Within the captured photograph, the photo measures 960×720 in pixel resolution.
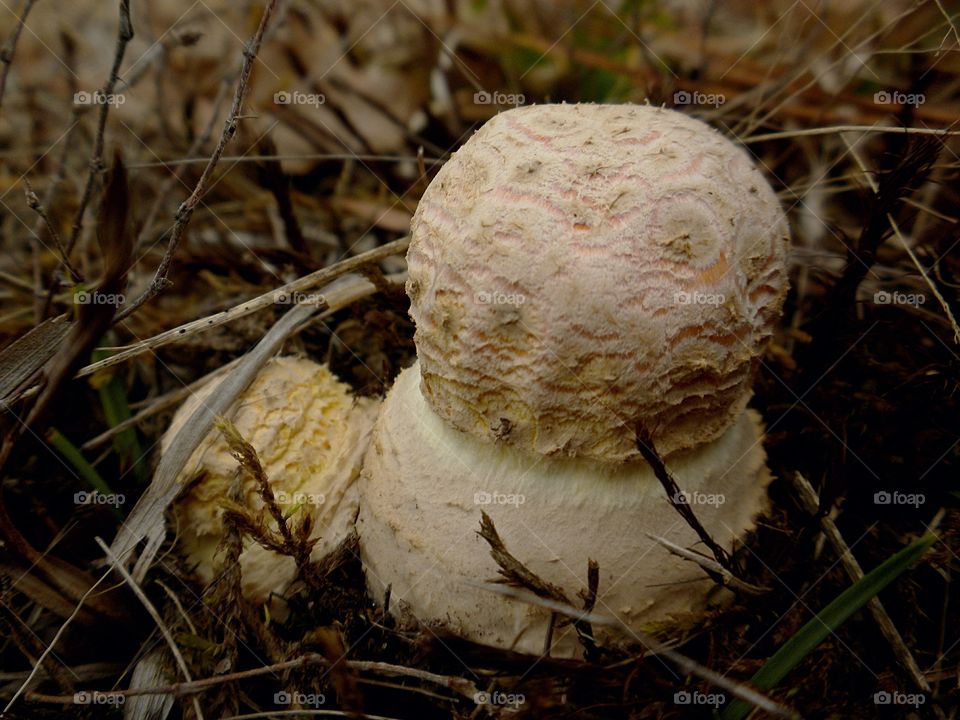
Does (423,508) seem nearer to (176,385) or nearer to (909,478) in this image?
(176,385)

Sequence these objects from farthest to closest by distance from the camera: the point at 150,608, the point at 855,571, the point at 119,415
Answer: the point at 119,415
the point at 855,571
the point at 150,608

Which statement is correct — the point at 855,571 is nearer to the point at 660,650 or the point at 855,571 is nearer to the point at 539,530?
the point at 660,650

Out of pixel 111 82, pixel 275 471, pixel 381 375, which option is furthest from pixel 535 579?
pixel 111 82

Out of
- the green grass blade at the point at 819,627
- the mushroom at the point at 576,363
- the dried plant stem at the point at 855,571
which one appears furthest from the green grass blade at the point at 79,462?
the dried plant stem at the point at 855,571

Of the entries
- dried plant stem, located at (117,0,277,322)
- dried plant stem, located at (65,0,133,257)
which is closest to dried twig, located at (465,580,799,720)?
dried plant stem, located at (117,0,277,322)

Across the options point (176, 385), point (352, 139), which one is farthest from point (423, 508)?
point (352, 139)

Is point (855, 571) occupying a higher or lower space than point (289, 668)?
lower

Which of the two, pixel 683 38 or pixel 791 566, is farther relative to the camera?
pixel 683 38
